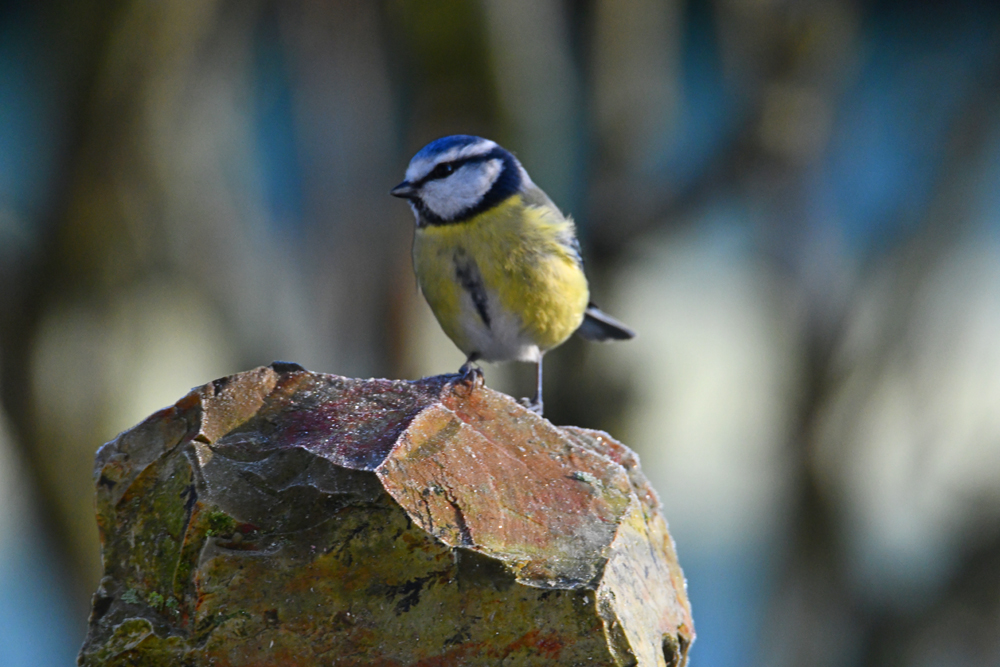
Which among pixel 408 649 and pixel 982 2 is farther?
pixel 982 2

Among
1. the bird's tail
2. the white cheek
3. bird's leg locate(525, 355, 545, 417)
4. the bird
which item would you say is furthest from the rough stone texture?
the bird's tail

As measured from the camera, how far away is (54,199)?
4.78 meters

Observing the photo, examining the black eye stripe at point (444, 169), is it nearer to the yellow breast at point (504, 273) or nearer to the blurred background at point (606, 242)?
the yellow breast at point (504, 273)

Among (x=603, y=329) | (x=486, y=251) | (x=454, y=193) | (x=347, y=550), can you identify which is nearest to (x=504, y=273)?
(x=486, y=251)

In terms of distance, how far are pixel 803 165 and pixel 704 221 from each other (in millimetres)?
694

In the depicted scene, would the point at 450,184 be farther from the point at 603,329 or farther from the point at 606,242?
the point at 606,242

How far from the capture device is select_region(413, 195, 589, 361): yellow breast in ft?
8.35

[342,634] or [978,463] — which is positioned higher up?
[342,634]

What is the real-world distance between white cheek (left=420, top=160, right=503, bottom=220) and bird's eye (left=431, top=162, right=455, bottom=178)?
0.05 ft

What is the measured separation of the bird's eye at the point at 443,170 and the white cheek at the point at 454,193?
1 cm

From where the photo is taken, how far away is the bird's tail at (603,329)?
3.24m

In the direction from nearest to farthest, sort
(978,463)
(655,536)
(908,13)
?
1. (655,536)
2. (978,463)
3. (908,13)

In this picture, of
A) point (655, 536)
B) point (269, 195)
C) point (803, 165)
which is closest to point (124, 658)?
point (655, 536)

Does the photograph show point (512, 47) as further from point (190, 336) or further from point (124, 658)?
point (124, 658)
